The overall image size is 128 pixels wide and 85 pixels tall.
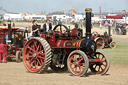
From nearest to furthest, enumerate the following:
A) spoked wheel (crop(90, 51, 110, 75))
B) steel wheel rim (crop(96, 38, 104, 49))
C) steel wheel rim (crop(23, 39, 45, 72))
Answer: spoked wheel (crop(90, 51, 110, 75)) < steel wheel rim (crop(23, 39, 45, 72)) < steel wheel rim (crop(96, 38, 104, 49))

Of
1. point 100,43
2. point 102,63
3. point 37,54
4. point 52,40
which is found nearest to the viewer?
point 102,63

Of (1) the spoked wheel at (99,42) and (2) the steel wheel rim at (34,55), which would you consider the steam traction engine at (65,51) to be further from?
(1) the spoked wheel at (99,42)

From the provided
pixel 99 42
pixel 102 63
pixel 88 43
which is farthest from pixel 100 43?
pixel 88 43

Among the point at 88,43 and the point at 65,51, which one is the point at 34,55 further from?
the point at 88,43

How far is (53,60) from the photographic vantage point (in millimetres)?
9578

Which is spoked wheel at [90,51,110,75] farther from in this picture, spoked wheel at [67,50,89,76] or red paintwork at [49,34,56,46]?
red paintwork at [49,34,56,46]

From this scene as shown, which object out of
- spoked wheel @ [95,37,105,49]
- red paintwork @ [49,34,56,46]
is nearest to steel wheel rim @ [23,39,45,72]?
red paintwork @ [49,34,56,46]

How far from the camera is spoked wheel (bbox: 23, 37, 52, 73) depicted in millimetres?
9312

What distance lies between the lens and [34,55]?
383 inches

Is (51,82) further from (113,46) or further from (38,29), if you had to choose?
(113,46)

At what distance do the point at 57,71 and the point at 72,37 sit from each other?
1.59 metres

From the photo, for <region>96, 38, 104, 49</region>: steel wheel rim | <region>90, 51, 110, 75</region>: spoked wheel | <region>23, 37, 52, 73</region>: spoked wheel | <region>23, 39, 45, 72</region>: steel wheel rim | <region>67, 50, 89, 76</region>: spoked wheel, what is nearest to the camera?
<region>67, 50, 89, 76</region>: spoked wheel

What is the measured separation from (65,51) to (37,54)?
0.89m

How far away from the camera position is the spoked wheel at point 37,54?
30.6ft
